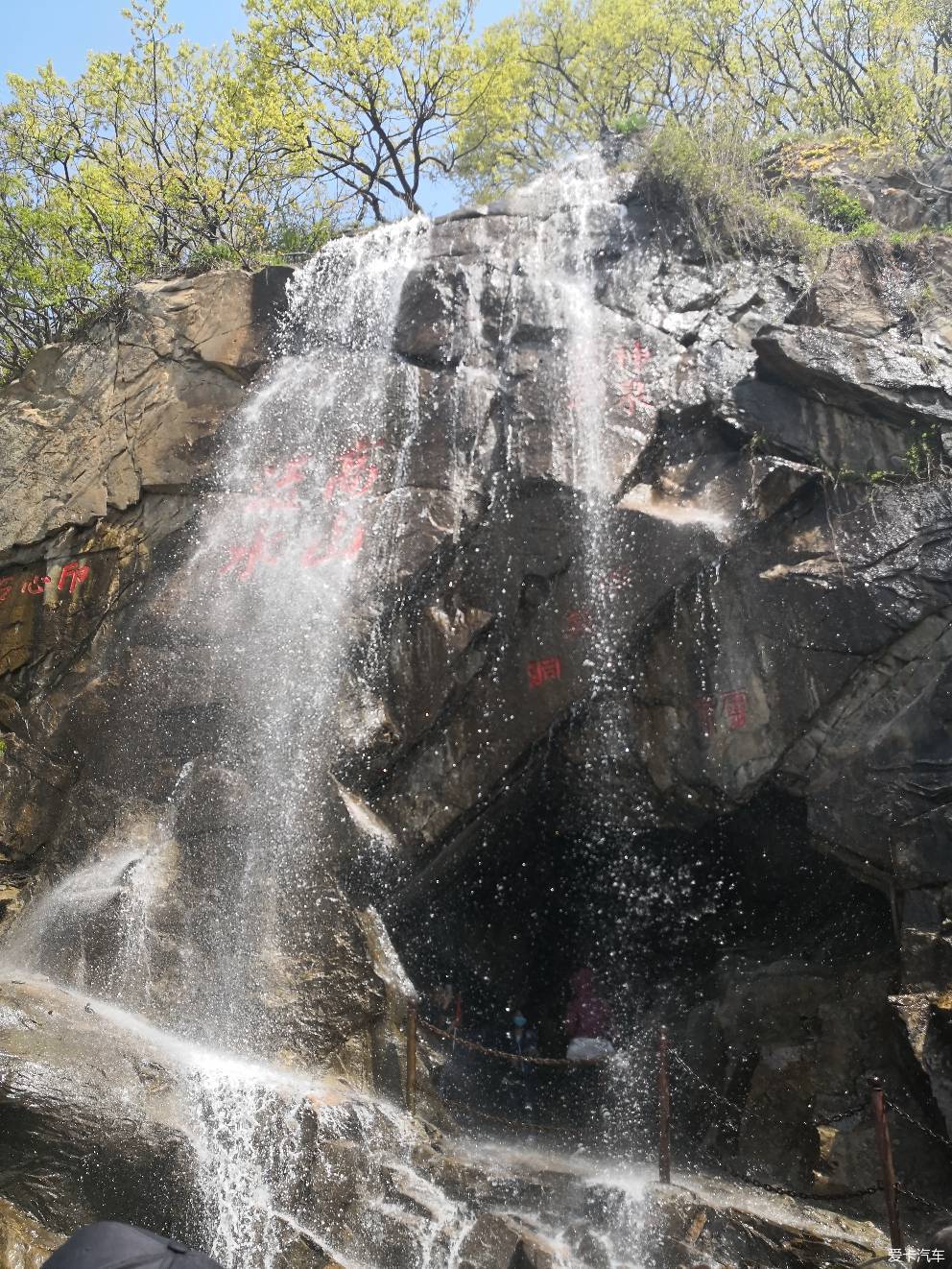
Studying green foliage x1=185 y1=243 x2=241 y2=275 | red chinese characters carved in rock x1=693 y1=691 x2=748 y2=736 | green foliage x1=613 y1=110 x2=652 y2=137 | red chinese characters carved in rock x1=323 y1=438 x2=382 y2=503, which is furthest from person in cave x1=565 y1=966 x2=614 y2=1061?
green foliage x1=613 y1=110 x2=652 y2=137

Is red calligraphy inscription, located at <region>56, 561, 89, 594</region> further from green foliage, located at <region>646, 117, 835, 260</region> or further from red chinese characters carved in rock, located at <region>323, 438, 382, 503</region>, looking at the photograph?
green foliage, located at <region>646, 117, 835, 260</region>

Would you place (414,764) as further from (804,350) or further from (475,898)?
(804,350)

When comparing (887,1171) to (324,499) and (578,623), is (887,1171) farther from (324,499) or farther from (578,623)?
(324,499)

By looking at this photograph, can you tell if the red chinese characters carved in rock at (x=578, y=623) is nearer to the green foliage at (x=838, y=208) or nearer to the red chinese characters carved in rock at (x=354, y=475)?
the red chinese characters carved in rock at (x=354, y=475)

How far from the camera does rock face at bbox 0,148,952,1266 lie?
828cm

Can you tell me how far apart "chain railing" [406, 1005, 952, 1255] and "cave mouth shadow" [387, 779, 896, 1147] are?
1.15 meters

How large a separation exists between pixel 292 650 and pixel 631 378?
4706mm

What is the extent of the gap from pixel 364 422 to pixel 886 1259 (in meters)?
8.89

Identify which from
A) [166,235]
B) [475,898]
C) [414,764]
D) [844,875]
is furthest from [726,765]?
[166,235]

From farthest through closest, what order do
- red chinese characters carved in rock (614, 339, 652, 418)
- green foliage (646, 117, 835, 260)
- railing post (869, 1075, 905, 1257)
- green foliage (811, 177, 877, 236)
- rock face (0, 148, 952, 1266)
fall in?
1. green foliage (811, 177, 877, 236)
2. green foliage (646, 117, 835, 260)
3. red chinese characters carved in rock (614, 339, 652, 418)
4. rock face (0, 148, 952, 1266)
5. railing post (869, 1075, 905, 1257)

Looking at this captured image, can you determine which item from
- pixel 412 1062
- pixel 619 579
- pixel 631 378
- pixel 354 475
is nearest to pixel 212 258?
pixel 354 475

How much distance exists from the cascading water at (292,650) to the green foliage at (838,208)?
2.88 meters

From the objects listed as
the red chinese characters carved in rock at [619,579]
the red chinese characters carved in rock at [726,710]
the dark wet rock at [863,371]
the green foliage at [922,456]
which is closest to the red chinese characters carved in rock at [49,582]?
the red chinese characters carved in rock at [619,579]

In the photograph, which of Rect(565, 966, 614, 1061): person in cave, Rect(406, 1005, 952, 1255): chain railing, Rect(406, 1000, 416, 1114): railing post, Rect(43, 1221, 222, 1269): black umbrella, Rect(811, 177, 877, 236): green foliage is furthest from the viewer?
Rect(811, 177, 877, 236): green foliage
